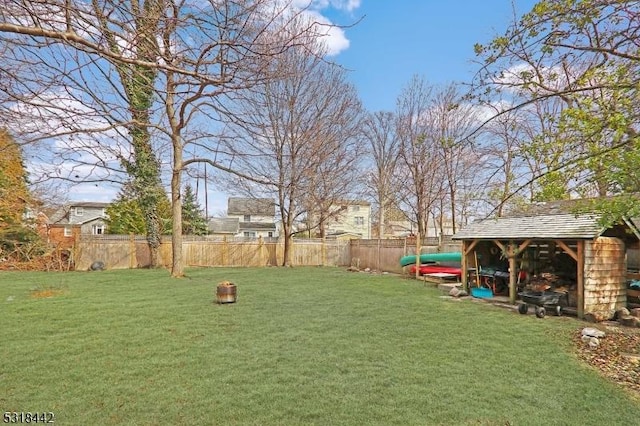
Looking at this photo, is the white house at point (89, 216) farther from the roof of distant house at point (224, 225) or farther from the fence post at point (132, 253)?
the fence post at point (132, 253)

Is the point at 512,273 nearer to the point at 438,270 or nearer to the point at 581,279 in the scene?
the point at 581,279

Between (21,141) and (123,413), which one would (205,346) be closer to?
(123,413)

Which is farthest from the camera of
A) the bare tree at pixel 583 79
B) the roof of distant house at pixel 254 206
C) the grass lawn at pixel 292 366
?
the roof of distant house at pixel 254 206

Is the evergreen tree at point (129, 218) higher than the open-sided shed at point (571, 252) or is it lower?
higher

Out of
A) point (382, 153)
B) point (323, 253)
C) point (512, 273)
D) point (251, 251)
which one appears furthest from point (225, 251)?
point (512, 273)

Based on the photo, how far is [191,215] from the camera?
26.8 m

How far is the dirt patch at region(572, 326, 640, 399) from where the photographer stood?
13.9 feet

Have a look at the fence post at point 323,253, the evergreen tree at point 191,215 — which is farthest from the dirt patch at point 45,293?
the evergreen tree at point 191,215

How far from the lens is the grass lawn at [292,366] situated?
10.4ft

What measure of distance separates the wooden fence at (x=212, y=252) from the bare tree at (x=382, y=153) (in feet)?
15.0

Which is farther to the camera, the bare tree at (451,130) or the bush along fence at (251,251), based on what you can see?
the bare tree at (451,130)

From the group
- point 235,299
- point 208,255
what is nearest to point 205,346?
point 235,299

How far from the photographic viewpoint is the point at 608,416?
325cm

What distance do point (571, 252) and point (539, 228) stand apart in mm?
983
